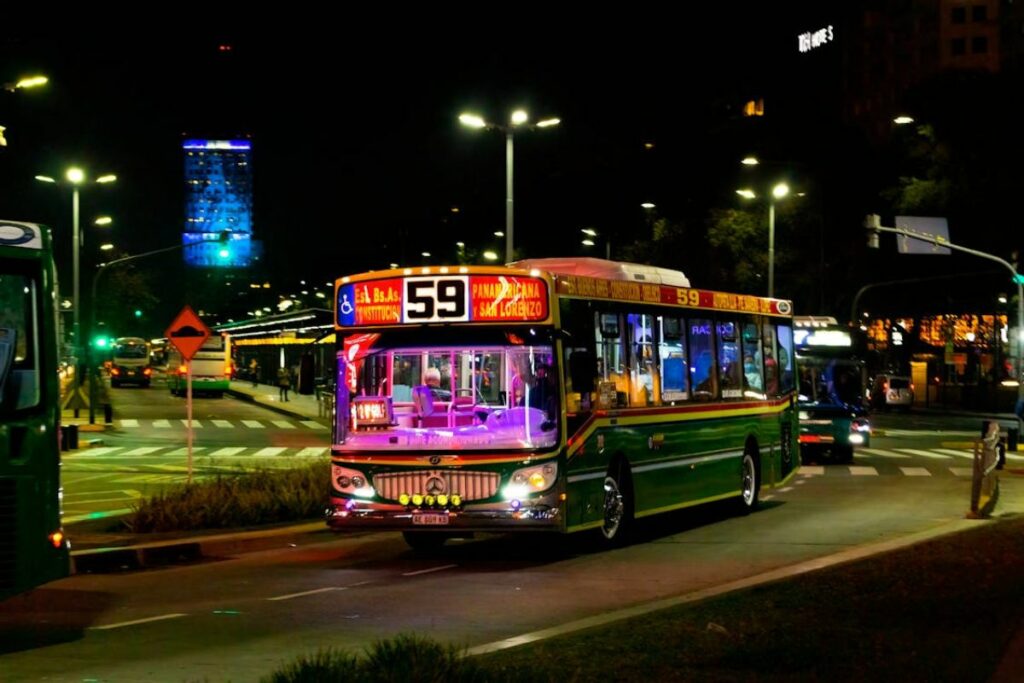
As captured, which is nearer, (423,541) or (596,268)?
(423,541)

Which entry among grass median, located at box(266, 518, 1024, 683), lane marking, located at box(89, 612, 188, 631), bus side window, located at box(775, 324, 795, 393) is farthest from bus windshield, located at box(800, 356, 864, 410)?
lane marking, located at box(89, 612, 188, 631)

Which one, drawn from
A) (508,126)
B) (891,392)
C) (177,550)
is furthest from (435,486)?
(891,392)

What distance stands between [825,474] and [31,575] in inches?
857

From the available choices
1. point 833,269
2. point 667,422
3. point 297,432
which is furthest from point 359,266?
point 667,422

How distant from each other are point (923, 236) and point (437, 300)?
31.7 metres

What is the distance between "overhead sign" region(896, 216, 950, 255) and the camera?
46.5m

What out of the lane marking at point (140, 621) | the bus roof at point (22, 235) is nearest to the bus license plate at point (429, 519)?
the lane marking at point (140, 621)

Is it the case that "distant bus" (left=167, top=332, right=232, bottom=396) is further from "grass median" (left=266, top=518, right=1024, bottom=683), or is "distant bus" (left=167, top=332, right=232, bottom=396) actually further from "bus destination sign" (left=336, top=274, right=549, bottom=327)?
"grass median" (left=266, top=518, right=1024, bottom=683)

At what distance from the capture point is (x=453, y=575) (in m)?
15.5

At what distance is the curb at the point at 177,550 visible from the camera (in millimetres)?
16109

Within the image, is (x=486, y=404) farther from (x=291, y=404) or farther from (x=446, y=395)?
(x=291, y=404)

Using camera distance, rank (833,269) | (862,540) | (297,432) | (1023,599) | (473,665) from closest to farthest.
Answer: (473,665), (1023,599), (862,540), (297,432), (833,269)

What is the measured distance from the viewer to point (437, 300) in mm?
16438

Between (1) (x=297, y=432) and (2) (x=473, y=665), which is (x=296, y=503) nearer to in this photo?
(2) (x=473, y=665)
